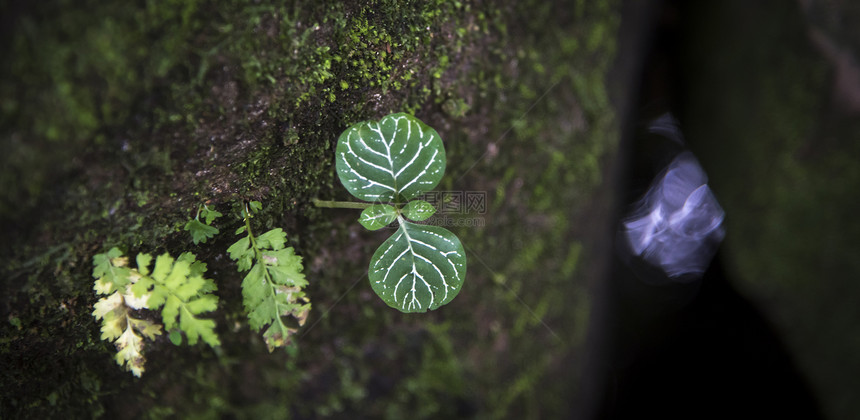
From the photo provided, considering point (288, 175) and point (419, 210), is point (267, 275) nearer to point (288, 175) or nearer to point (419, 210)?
point (288, 175)

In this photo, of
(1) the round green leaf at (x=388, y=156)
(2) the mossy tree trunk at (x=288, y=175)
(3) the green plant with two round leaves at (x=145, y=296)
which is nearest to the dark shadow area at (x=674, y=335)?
(2) the mossy tree trunk at (x=288, y=175)

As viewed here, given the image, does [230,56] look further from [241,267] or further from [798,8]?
[798,8]

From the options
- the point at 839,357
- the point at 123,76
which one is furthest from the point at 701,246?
the point at 123,76

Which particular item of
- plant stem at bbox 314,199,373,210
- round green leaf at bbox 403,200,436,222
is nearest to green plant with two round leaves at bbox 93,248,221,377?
plant stem at bbox 314,199,373,210

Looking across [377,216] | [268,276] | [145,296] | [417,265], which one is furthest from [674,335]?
[145,296]

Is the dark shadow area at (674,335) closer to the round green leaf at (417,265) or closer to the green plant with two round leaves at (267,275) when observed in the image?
the round green leaf at (417,265)

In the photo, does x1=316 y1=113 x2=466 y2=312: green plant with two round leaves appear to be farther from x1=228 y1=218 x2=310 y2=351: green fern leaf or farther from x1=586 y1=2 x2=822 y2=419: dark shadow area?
x1=586 y1=2 x2=822 y2=419: dark shadow area
